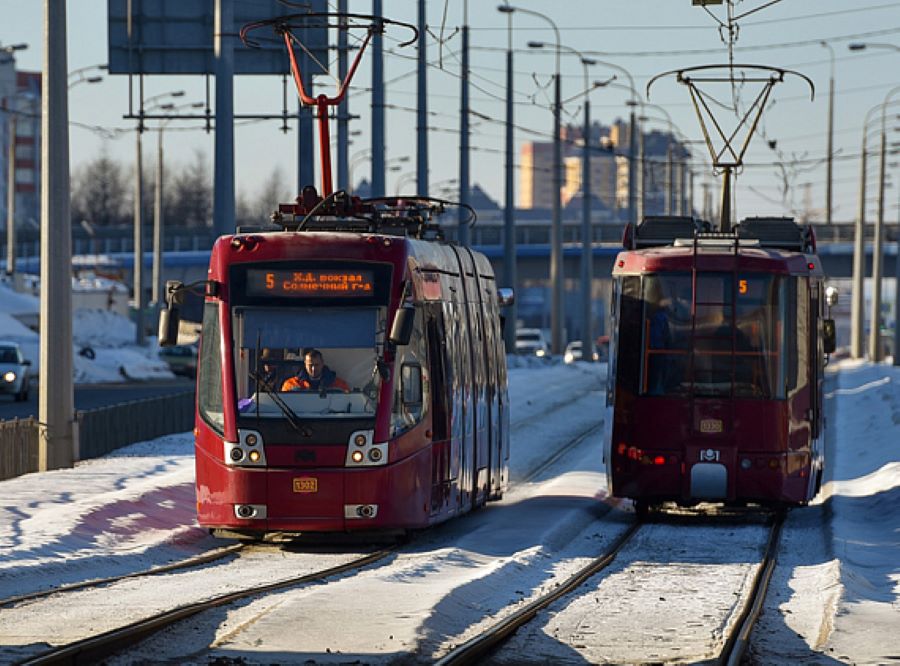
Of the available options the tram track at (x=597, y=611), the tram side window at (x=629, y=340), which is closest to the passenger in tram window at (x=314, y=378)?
the tram track at (x=597, y=611)

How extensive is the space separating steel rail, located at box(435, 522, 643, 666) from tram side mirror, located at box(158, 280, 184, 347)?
3.88m

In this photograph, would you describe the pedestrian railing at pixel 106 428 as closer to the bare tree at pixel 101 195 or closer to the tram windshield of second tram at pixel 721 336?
the tram windshield of second tram at pixel 721 336

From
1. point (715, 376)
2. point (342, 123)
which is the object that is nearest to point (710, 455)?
point (715, 376)

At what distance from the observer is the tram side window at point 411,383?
17.5 m

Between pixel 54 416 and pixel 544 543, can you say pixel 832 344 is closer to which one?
pixel 544 543

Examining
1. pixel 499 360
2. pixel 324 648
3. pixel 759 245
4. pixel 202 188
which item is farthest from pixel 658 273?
pixel 202 188

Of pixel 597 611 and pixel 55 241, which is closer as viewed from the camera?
pixel 597 611

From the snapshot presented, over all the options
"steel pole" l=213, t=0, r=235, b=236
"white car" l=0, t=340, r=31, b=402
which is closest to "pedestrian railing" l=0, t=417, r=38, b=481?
"steel pole" l=213, t=0, r=235, b=236

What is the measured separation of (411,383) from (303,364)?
3.28ft

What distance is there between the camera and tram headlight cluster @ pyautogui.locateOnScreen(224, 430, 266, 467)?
1720 cm

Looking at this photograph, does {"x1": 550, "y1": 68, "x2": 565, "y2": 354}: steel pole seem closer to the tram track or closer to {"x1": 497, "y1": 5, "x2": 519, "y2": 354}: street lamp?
{"x1": 497, "y1": 5, "x2": 519, "y2": 354}: street lamp

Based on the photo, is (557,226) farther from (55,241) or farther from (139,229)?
(55,241)

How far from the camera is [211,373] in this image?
690 inches

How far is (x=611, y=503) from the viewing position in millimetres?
23906
